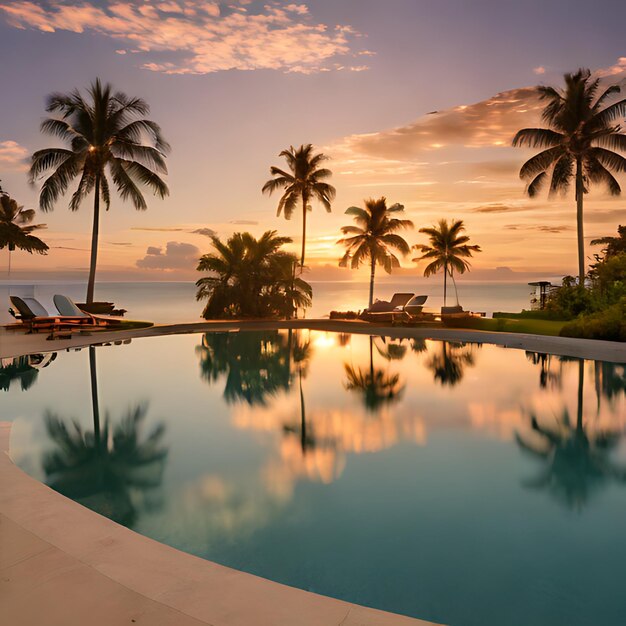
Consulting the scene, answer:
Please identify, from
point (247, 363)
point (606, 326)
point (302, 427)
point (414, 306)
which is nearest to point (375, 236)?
point (414, 306)

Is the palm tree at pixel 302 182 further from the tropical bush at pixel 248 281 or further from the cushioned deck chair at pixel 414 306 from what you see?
the cushioned deck chair at pixel 414 306

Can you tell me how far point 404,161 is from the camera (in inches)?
957

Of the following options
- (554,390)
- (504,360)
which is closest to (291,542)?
(554,390)

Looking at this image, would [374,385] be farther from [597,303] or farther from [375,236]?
[375,236]

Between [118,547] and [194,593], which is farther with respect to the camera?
[118,547]

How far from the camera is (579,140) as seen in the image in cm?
2414

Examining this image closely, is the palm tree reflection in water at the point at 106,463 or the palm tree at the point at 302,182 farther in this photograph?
the palm tree at the point at 302,182

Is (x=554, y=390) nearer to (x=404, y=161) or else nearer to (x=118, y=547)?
(x=118, y=547)

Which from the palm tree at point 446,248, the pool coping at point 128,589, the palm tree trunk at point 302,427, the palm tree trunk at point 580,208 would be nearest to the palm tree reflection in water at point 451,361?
the palm tree trunk at point 302,427

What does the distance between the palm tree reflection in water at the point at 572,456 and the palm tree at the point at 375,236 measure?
21399 mm

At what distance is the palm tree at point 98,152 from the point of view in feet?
71.5

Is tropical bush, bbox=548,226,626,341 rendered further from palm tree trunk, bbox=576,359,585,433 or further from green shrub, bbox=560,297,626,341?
palm tree trunk, bbox=576,359,585,433

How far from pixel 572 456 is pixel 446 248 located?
2695 cm

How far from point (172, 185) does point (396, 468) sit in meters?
20.2
